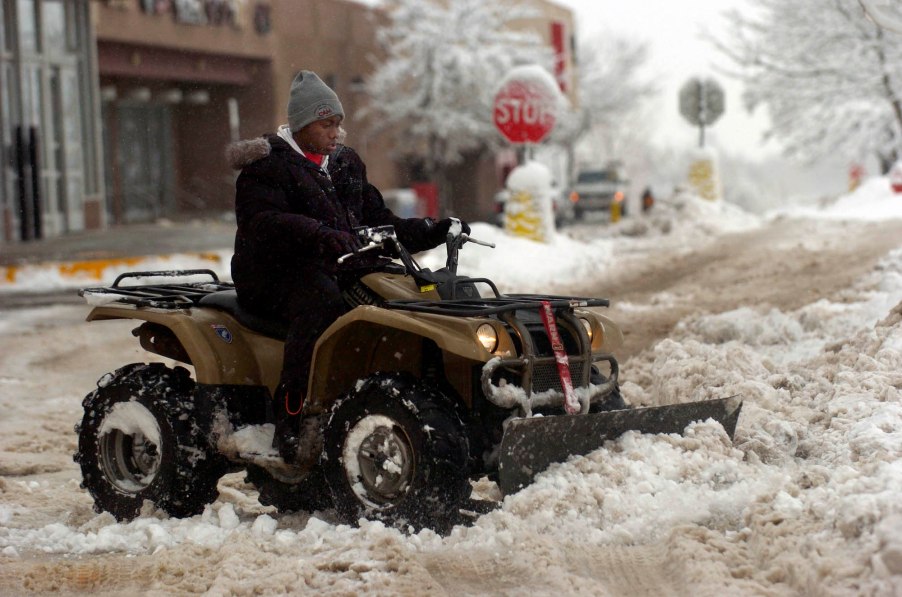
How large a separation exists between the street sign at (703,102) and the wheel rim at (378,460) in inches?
1092

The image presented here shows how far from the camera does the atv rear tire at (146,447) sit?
5473mm

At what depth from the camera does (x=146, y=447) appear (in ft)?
18.8

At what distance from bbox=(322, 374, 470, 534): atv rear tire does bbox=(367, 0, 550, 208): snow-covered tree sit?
3805 cm

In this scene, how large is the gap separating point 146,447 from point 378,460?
1.37m

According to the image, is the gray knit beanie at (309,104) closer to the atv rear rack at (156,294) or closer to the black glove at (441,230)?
the black glove at (441,230)

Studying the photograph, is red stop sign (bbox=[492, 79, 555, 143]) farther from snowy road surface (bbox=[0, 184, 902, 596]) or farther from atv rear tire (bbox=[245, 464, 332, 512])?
atv rear tire (bbox=[245, 464, 332, 512])

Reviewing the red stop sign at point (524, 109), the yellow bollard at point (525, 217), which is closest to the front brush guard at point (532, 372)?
the yellow bollard at point (525, 217)

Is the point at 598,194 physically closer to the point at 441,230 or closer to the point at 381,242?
the point at 441,230

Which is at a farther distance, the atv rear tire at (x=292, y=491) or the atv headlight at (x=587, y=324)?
the atv rear tire at (x=292, y=491)

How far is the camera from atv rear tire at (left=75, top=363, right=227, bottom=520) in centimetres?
547

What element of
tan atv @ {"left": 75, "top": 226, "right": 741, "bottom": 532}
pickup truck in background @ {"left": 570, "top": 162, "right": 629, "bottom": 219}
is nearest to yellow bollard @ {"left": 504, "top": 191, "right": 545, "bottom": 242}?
tan atv @ {"left": 75, "top": 226, "right": 741, "bottom": 532}

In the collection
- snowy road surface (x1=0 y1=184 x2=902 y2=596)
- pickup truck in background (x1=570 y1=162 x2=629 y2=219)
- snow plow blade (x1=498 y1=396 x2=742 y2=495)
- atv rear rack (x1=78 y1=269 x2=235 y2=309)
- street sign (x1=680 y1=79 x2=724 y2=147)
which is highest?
street sign (x1=680 y1=79 x2=724 y2=147)

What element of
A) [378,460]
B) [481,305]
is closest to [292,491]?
[378,460]

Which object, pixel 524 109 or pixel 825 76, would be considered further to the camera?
pixel 825 76
